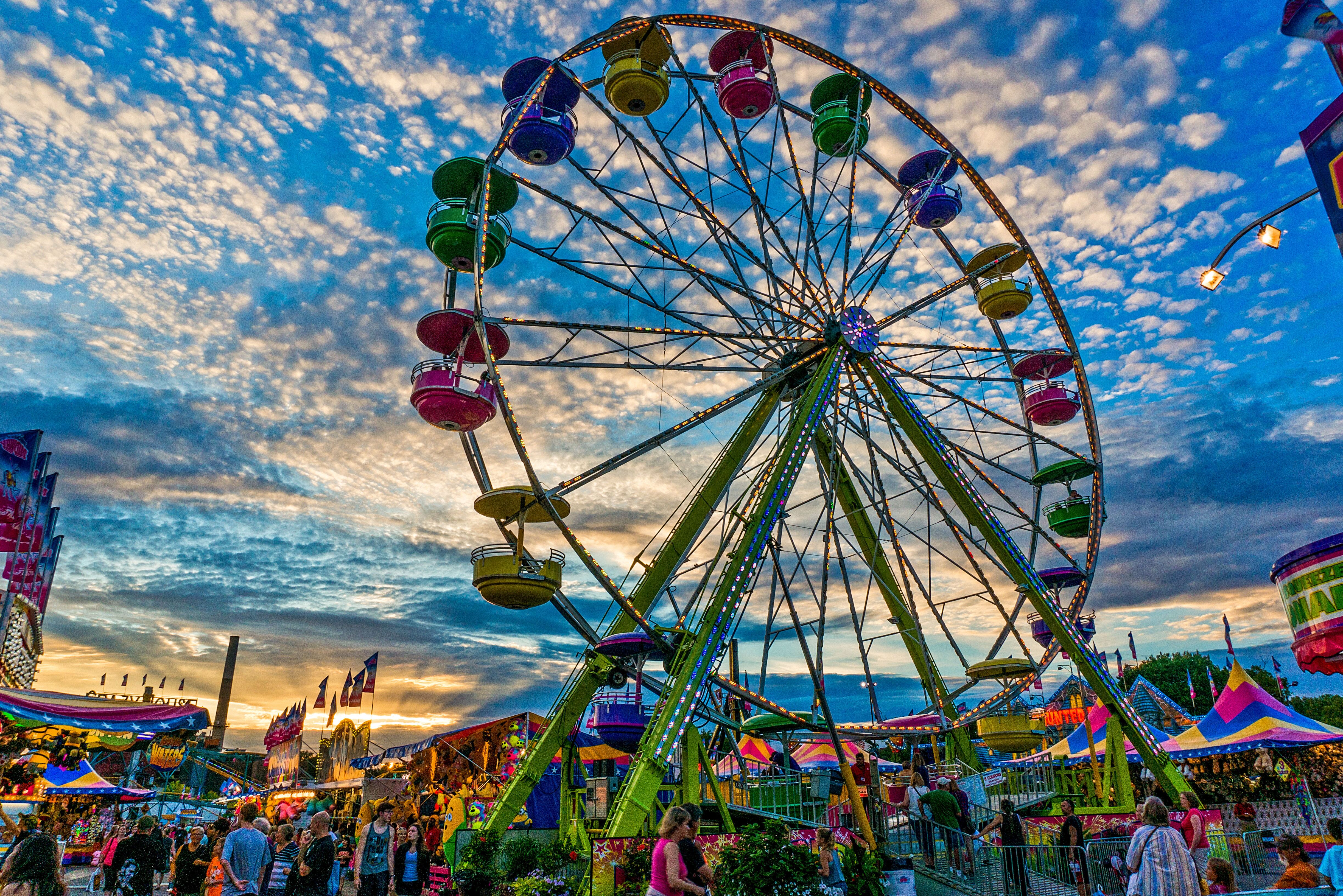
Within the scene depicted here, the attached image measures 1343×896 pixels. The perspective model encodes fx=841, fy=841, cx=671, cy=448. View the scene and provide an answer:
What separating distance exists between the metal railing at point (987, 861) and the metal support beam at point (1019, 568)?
3720 millimetres

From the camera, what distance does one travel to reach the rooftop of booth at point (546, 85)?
15.2 meters

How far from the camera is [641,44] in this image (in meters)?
15.1

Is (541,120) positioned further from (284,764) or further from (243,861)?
(284,764)

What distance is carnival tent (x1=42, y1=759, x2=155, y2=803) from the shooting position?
82.5 ft

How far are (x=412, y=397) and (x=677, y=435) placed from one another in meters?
4.47

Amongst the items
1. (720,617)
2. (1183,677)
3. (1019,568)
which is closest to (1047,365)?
(1019,568)

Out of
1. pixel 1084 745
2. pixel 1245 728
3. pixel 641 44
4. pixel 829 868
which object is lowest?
pixel 829 868

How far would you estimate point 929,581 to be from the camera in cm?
1700

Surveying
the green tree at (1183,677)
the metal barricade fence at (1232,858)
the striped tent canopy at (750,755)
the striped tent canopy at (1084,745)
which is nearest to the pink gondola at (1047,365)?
the metal barricade fence at (1232,858)

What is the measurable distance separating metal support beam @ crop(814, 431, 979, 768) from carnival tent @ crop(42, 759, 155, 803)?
79.8 ft

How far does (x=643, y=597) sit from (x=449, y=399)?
15.5ft

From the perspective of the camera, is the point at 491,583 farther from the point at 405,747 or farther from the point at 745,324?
the point at 405,747

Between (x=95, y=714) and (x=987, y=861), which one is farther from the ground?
(x=95, y=714)

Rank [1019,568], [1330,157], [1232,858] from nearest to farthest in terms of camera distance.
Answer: [1330,157] < [1232,858] < [1019,568]
